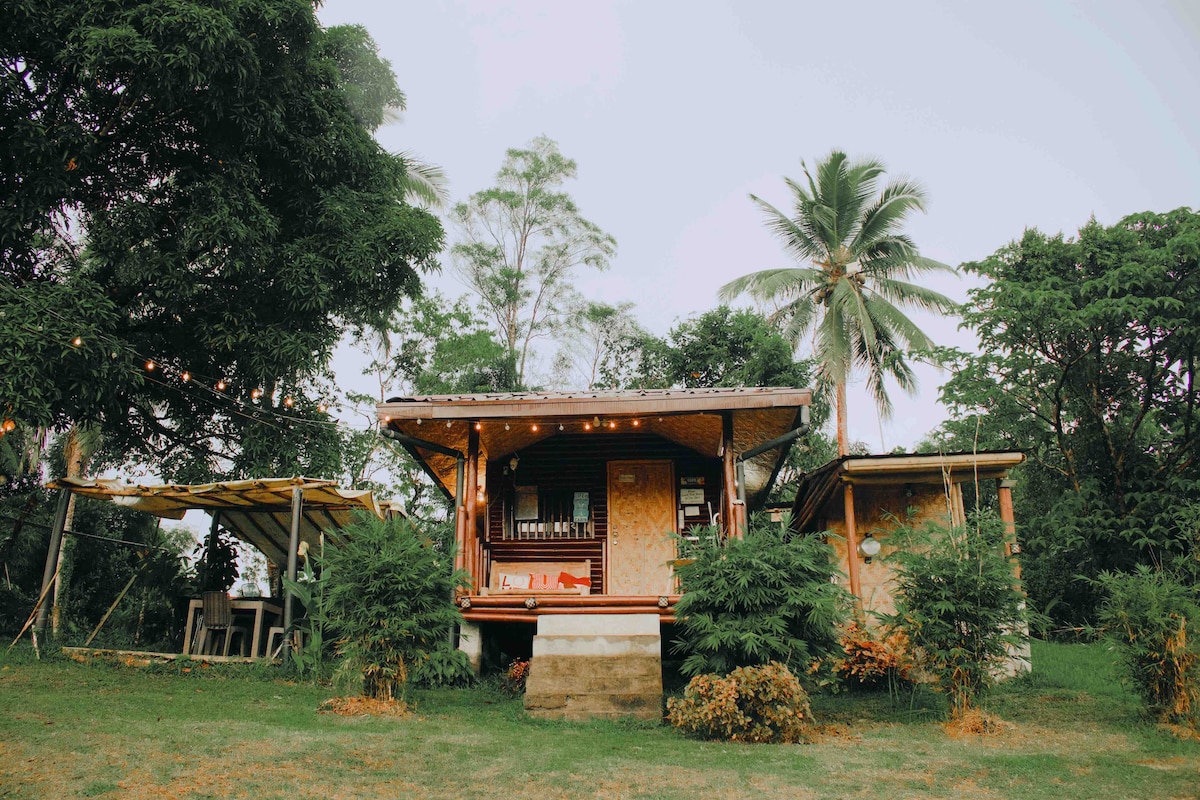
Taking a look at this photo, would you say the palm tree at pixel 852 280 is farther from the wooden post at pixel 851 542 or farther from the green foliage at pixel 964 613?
the green foliage at pixel 964 613

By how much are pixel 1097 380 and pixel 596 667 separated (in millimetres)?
13798

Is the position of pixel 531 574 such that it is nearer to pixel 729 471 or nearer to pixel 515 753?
pixel 729 471

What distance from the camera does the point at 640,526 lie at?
12109mm

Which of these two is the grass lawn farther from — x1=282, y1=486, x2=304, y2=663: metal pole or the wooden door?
the wooden door

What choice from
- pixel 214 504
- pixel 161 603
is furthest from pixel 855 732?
pixel 161 603

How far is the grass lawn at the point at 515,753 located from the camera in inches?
199

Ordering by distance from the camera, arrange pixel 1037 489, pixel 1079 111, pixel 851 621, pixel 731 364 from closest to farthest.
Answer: pixel 851 621 < pixel 1079 111 < pixel 1037 489 < pixel 731 364

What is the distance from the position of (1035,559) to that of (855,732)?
505 inches

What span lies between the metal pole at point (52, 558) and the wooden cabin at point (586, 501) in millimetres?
4252

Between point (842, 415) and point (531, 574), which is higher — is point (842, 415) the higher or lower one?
the higher one

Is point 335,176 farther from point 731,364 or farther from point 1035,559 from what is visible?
point 1035,559

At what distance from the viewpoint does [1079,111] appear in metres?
17.7

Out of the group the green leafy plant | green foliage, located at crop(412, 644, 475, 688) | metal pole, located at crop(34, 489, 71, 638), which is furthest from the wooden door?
metal pole, located at crop(34, 489, 71, 638)

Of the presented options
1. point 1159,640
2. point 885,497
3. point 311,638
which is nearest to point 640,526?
point 885,497
